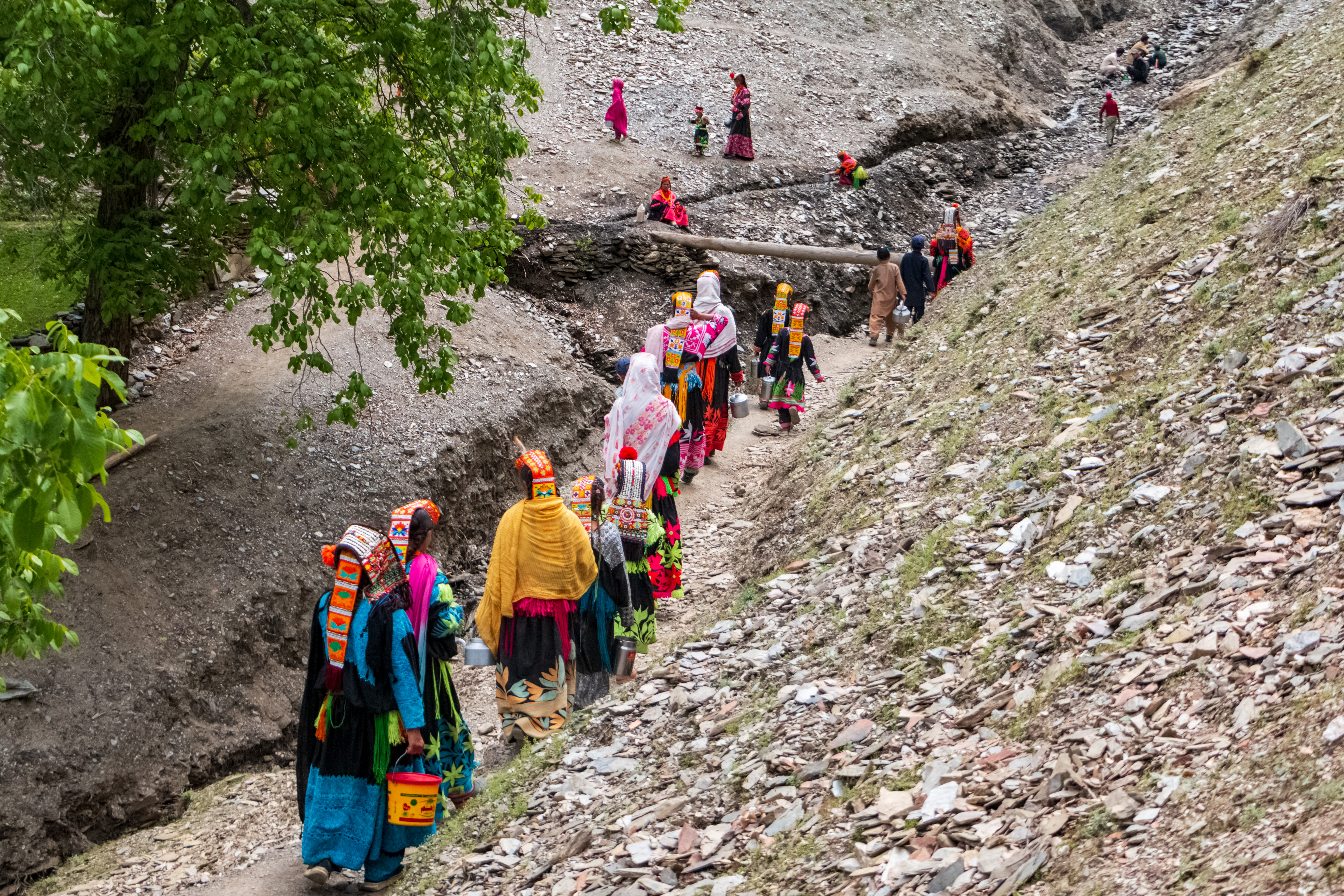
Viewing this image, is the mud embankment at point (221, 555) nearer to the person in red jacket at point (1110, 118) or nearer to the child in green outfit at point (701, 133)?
the child in green outfit at point (701, 133)

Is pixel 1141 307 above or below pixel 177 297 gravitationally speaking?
below

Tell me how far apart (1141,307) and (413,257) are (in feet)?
19.5

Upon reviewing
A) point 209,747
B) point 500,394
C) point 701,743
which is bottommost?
point 209,747

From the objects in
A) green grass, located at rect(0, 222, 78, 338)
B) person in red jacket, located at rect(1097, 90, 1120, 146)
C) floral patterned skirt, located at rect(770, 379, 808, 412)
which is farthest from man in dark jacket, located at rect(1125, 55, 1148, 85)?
green grass, located at rect(0, 222, 78, 338)

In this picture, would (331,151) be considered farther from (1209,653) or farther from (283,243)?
(1209,653)

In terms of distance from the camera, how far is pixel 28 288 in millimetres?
12203

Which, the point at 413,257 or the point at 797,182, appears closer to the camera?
the point at 413,257

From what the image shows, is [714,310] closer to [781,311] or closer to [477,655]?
[781,311]

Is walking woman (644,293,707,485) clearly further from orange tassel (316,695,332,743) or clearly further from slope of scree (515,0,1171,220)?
slope of scree (515,0,1171,220)

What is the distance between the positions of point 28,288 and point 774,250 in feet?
35.4

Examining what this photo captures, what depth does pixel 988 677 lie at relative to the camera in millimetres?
4832

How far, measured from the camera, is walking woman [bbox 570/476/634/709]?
710cm

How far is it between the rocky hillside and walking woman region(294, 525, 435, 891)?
1.40 ft

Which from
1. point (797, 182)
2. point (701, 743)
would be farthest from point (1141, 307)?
point (797, 182)
